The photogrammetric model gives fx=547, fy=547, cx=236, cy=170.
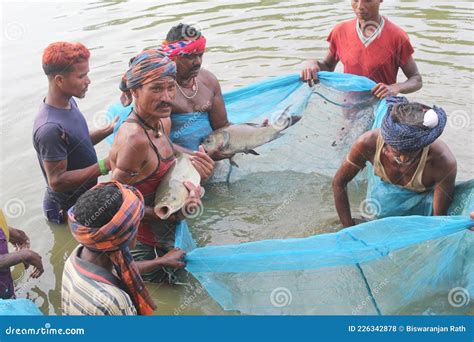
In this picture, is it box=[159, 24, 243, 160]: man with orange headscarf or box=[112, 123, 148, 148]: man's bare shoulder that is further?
box=[159, 24, 243, 160]: man with orange headscarf

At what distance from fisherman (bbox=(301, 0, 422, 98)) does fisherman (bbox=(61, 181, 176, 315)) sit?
2.51 meters

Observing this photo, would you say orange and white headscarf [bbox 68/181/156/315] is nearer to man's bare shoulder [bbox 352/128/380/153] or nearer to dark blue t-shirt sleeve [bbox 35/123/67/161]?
dark blue t-shirt sleeve [bbox 35/123/67/161]

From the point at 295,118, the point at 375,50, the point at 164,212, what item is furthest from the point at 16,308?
the point at 375,50

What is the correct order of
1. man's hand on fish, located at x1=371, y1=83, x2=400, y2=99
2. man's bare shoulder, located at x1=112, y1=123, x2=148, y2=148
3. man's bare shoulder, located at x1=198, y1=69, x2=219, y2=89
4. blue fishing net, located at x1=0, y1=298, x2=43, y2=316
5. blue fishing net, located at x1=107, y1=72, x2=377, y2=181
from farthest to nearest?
man's bare shoulder, located at x1=198, y1=69, x2=219, y2=89 < blue fishing net, located at x1=107, y1=72, x2=377, y2=181 < man's hand on fish, located at x1=371, y1=83, x2=400, y2=99 < man's bare shoulder, located at x1=112, y1=123, x2=148, y2=148 < blue fishing net, located at x1=0, y1=298, x2=43, y2=316

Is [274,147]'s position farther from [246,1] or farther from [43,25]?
[43,25]

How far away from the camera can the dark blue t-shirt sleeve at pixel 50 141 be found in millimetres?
3631

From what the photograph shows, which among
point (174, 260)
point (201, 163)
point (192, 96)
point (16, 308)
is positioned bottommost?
point (174, 260)

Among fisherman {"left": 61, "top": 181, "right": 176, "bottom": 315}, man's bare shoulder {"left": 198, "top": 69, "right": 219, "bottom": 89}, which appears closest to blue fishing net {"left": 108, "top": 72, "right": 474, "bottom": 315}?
fisherman {"left": 61, "top": 181, "right": 176, "bottom": 315}

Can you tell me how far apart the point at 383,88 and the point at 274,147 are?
110cm

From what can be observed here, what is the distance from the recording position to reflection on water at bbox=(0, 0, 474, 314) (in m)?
4.59

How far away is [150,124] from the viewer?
3.36 m

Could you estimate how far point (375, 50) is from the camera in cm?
447

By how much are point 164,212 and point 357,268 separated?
1166 mm

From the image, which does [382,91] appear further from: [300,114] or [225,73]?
[225,73]
